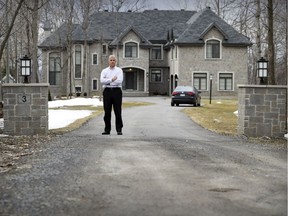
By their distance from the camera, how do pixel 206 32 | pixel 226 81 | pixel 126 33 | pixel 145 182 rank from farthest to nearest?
1. pixel 126 33
2. pixel 226 81
3. pixel 206 32
4. pixel 145 182

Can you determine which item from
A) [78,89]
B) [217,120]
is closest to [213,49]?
[78,89]

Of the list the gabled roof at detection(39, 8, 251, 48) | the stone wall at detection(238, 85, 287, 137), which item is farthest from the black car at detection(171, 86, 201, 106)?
the stone wall at detection(238, 85, 287, 137)

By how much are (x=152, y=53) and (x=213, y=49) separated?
7.43 m

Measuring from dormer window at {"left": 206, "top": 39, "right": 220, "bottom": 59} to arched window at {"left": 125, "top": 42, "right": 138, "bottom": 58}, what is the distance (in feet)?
24.4

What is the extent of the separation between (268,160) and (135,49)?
45.2 metres

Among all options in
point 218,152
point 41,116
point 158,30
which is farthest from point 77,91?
point 218,152

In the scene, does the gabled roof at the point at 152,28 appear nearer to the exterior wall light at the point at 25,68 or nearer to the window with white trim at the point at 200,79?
the window with white trim at the point at 200,79

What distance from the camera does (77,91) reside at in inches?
2158

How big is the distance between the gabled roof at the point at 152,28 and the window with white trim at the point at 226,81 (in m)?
3.18

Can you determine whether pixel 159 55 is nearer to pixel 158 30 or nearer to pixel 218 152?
pixel 158 30

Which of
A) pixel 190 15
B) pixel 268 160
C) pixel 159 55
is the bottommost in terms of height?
pixel 268 160

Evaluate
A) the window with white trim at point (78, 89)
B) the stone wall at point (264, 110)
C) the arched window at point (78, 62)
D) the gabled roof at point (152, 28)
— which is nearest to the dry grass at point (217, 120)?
the stone wall at point (264, 110)

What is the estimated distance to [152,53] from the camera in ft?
183

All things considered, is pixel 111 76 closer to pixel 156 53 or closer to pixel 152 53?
pixel 152 53
